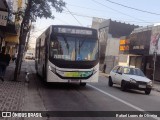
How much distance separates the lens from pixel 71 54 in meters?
18.5

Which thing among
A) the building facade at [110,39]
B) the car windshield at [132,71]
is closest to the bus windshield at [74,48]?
the car windshield at [132,71]

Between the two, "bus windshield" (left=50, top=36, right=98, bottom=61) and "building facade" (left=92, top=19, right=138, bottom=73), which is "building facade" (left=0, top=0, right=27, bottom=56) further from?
"building facade" (left=92, top=19, right=138, bottom=73)

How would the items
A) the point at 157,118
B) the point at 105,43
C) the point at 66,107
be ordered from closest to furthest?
1. the point at 157,118
2. the point at 66,107
3. the point at 105,43

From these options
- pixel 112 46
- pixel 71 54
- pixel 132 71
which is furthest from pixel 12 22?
pixel 112 46

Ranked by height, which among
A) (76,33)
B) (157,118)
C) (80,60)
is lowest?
(157,118)

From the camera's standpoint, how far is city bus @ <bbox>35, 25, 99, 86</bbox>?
18.3 meters

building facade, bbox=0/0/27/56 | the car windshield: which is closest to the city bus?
the car windshield

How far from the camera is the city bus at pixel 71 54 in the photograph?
18.3m

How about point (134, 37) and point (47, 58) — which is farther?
point (134, 37)

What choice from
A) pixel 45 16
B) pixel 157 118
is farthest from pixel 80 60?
pixel 157 118

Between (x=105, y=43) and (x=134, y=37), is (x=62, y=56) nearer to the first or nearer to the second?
(x=134, y=37)

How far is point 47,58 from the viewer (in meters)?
18.7

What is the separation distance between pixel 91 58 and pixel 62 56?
155cm

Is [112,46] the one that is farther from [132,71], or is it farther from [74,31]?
[74,31]
